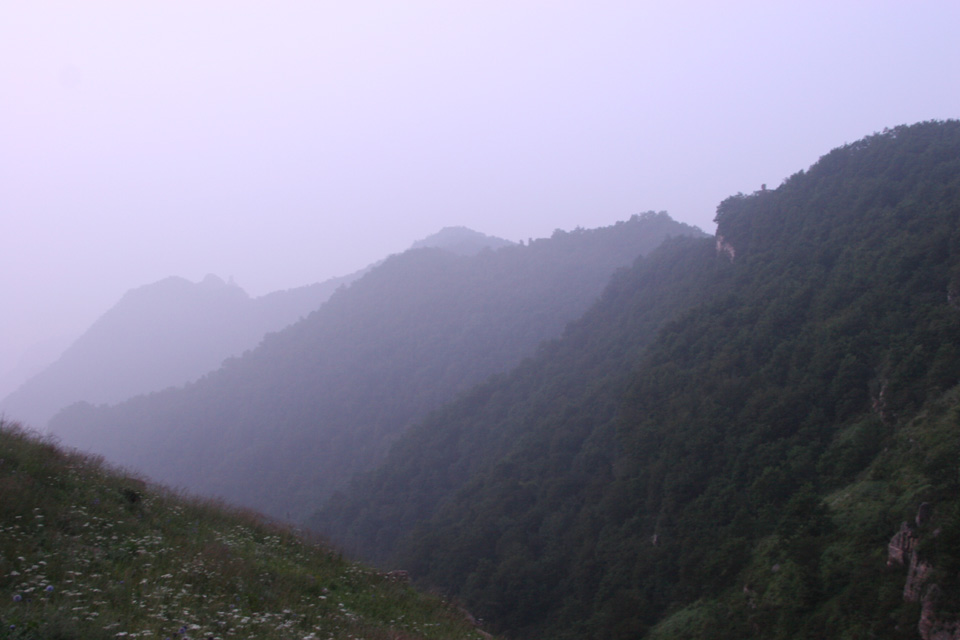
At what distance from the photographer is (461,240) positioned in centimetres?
15562

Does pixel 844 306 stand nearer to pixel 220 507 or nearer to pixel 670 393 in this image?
pixel 670 393

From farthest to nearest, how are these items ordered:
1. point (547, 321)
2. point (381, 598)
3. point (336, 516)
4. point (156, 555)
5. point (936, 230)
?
point (547, 321) < point (336, 516) < point (936, 230) < point (381, 598) < point (156, 555)

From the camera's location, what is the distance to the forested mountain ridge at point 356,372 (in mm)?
74812

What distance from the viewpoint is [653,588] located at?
18906 millimetres

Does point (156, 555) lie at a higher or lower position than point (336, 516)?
higher

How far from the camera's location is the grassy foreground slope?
422 centimetres

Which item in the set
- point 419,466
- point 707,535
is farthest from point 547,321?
point 707,535

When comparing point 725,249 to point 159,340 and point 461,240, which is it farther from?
point 159,340

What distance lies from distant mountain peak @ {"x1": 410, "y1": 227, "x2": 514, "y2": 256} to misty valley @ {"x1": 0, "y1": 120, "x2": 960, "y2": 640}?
221 feet

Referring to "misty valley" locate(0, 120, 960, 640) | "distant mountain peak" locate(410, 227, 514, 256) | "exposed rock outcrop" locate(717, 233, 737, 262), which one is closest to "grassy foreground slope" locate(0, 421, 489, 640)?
"misty valley" locate(0, 120, 960, 640)

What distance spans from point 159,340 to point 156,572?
545ft

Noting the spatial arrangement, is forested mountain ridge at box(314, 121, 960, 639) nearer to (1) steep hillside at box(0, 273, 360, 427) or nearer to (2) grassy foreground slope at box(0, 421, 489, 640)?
Answer: (2) grassy foreground slope at box(0, 421, 489, 640)

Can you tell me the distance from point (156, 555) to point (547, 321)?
7276 centimetres

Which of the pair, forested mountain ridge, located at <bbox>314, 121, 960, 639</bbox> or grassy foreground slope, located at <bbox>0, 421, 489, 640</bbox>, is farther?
forested mountain ridge, located at <bbox>314, 121, 960, 639</bbox>
